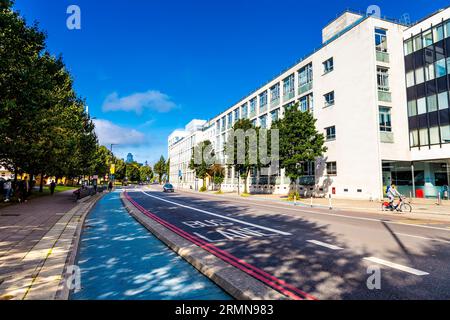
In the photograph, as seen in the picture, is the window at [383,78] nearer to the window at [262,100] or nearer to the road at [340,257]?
the window at [262,100]

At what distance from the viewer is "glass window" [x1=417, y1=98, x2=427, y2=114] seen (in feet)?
95.7

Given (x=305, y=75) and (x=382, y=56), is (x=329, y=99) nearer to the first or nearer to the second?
(x=305, y=75)

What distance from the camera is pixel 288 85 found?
43406 millimetres

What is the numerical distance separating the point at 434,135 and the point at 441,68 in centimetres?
668

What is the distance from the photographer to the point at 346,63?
32.1m

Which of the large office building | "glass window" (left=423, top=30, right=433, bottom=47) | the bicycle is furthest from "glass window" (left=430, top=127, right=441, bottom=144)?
the bicycle

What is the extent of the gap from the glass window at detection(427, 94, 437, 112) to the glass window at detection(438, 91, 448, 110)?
49cm

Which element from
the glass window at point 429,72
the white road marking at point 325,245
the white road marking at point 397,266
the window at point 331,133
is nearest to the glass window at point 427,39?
the glass window at point 429,72

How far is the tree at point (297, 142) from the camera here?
28875mm

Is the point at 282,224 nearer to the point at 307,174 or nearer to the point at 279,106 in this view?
the point at 307,174

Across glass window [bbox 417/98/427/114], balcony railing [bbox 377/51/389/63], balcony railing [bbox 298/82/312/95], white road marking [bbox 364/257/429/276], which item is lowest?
white road marking [bbox 364/257/429/276]

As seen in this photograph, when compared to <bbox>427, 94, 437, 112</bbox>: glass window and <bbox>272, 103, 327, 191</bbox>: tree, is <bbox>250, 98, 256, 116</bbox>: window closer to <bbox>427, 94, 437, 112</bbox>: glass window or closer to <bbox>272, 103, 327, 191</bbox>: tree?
<bbox>272, 103, 327, 191</bbox>: tree

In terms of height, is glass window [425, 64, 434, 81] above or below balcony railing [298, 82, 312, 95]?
below
